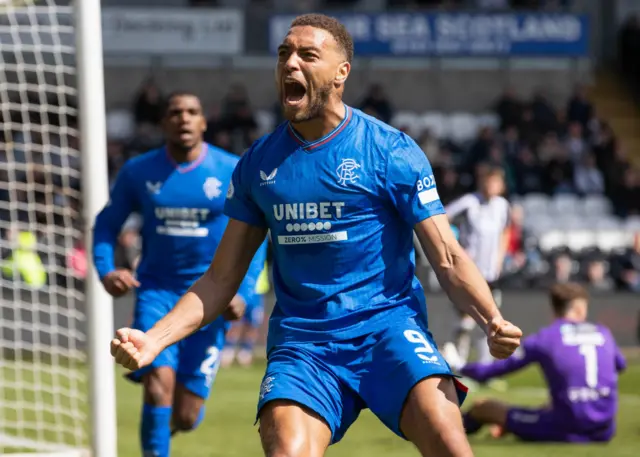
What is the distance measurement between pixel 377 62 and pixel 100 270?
754 inches

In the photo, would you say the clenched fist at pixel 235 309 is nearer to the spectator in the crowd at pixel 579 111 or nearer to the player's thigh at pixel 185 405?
the player's thigh at pixel 185 405

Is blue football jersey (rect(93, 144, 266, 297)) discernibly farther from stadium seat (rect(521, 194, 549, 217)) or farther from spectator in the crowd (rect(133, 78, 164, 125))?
stadium seat (rect(521, 194, 549, 217))

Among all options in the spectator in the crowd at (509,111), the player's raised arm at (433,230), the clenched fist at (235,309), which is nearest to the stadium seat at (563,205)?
the spectator in the crowd at (509,111)

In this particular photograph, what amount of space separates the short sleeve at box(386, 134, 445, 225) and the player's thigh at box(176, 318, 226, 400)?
3.00 metres


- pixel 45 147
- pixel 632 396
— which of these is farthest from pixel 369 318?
pixel 632 396

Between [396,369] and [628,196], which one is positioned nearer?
[396,369]

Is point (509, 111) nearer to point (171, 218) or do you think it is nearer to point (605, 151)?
point (605, 151)

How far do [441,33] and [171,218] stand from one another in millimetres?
17398

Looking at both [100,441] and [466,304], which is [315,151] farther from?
[100,441]

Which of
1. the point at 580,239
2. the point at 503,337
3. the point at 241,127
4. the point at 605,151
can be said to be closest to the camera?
the point at 503,337

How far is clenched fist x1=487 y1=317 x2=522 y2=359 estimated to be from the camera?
4355 millimetres

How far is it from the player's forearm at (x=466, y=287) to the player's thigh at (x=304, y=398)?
1.64 feet

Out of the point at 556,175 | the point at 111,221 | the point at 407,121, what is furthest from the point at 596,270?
the point at 111,221

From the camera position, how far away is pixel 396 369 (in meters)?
4.59
